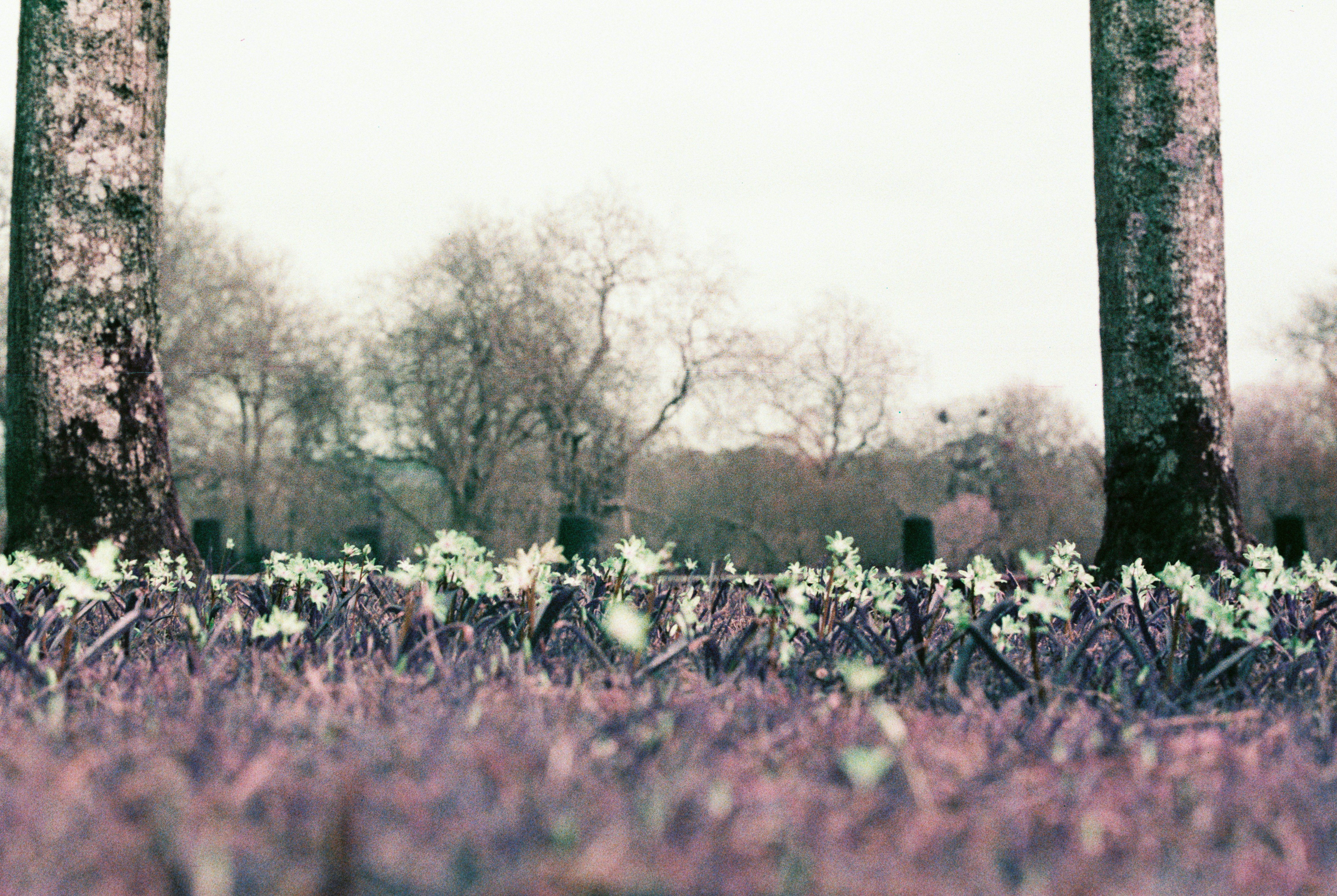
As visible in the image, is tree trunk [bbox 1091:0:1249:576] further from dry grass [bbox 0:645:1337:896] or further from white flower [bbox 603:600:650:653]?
white flower [bbox 603:600:650:653]

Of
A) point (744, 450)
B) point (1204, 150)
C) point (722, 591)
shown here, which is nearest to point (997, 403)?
point (744, 450)

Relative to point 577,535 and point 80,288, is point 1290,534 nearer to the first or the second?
point 577,535

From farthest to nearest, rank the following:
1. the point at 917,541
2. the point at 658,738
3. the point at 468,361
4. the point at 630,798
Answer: the point at 468,361, the point at 917,541, the point at 658,738, the point at 630,798

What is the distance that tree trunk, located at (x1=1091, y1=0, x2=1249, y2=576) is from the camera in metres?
5.95

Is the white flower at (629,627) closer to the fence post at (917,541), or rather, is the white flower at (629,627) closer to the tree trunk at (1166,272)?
the tree trunk at (1166,272)

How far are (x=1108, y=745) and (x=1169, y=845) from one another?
1.61 feet

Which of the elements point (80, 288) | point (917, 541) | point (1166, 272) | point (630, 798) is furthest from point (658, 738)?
point (917, 541)

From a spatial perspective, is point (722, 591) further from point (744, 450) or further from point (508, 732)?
point (744, 450)

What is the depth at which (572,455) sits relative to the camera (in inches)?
1238

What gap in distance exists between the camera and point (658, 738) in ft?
5.60

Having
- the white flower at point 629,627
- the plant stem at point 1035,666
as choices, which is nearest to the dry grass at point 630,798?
the white flower at point 629,627

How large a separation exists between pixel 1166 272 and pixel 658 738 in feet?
16.8

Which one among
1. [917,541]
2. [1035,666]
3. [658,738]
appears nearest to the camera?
[658,738]

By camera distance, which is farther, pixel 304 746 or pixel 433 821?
pixel 304 746
